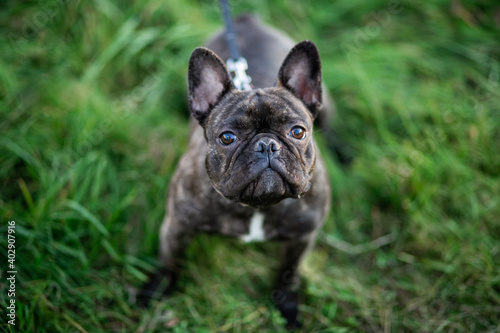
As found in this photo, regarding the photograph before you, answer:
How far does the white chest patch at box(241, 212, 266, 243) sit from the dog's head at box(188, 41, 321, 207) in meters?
0.38

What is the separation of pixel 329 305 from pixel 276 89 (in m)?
1.80

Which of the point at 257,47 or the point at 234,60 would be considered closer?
the point at 234,60

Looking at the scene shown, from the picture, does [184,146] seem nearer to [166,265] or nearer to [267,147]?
[166,265]

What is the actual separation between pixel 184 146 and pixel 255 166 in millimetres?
1953

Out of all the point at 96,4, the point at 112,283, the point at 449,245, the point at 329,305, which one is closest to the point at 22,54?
the point at 96,4

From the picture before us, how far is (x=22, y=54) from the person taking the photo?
4316 millimetres

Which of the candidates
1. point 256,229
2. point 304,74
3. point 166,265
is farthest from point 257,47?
point 166,265

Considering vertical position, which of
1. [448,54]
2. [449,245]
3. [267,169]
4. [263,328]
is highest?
[267,169]

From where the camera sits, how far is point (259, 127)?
2525mm

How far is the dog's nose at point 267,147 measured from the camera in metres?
2.34

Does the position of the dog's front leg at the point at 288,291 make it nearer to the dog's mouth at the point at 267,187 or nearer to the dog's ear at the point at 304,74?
the dog's mouth at the point at 267,187

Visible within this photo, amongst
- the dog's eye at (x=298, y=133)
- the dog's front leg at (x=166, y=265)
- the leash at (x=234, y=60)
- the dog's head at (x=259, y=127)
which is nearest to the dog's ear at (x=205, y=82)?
the dog's head at (x=259, y=127)

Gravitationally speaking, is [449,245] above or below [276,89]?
below

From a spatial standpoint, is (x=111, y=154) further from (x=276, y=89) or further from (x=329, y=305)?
(x=329, y=305)
